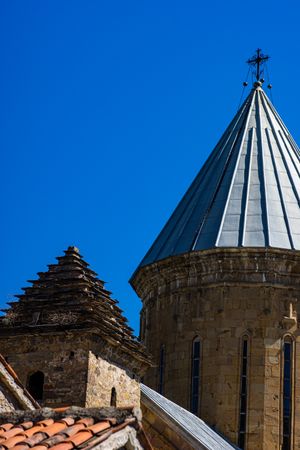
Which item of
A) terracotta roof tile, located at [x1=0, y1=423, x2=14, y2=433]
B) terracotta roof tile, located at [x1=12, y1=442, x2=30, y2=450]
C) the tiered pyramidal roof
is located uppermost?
the tiered pyramidal roof

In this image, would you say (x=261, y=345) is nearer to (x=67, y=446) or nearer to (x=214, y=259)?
(x=214, y=259)

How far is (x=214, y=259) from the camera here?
81.4 feet

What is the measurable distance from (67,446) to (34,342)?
7.61 metres

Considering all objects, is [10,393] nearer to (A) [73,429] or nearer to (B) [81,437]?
(A) [73,429]

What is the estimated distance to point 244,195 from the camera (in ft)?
84.7

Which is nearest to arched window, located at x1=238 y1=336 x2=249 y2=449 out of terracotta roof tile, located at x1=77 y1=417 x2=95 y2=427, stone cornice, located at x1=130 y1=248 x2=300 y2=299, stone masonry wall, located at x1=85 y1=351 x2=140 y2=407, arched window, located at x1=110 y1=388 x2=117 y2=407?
stone cornice, located at x1=130 y1=248 x2=300 y2=299

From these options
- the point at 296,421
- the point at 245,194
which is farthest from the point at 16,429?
the point at 245,194

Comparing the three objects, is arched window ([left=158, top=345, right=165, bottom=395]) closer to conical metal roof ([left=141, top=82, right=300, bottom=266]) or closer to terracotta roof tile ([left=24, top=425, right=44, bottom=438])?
conical metal roof ([left=141, top=82, right=300, bottom=266])

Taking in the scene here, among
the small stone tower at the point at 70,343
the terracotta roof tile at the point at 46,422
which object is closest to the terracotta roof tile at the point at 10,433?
the terracotta roof tile at the point at 46,422

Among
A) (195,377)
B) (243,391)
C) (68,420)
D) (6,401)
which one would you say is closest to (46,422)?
(68,420)

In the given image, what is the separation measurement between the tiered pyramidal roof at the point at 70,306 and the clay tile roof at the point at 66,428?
6.32m

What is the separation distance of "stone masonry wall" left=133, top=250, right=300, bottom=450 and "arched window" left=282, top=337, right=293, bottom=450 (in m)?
0.10

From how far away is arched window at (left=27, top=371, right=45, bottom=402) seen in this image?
17125 millimetres

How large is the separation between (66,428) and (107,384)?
719 cm
